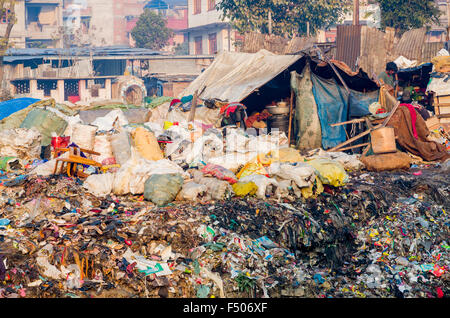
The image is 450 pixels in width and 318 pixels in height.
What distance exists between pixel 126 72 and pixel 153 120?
17.0 meters

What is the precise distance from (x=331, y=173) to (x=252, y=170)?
4.12 feet

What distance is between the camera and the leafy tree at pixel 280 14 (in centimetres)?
2309

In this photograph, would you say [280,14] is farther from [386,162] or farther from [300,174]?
[300,174]

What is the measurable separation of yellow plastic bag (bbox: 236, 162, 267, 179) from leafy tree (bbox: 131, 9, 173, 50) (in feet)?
119

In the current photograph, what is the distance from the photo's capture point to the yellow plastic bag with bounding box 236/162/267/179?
8.27 metres

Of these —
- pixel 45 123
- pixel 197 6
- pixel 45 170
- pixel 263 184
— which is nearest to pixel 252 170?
pixel 263 184

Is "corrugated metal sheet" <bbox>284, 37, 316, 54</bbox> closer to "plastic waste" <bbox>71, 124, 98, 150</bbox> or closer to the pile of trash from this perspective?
the pile of trash

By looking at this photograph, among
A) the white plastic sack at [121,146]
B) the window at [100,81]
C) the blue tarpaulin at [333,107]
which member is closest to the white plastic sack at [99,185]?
the white plastic sack at [121,146]

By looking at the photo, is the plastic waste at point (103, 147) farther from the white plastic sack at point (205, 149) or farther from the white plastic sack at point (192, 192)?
the white plastic sack at point (192, 192)

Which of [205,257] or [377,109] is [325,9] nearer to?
[377,109]

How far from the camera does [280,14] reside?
78.2 ft

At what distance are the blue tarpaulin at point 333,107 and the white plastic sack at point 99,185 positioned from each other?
16.9ft
